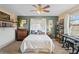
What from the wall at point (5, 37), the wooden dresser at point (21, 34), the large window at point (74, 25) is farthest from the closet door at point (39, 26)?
the large window at point (74, 25)

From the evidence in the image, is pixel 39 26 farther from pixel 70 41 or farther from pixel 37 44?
pixel 70 41

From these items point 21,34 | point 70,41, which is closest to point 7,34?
point 21,34

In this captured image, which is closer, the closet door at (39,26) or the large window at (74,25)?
the large window at (74,25)

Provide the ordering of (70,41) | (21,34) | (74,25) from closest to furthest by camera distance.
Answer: (74,25) < (70,41) < (21,34)

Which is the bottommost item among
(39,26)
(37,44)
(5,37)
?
(37,44)

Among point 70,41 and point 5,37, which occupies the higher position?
point 5,37

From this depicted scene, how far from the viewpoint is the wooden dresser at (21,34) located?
5.40m

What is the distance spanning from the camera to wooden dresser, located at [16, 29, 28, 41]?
5404 millimetres

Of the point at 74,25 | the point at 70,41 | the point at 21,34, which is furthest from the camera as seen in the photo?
the point at 21,34

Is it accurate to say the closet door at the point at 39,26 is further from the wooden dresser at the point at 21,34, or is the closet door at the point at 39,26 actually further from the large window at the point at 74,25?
the large window at the point at 74,25

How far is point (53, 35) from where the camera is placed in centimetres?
543

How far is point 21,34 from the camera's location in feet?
19.1

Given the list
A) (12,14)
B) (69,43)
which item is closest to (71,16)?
(69,43)
